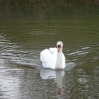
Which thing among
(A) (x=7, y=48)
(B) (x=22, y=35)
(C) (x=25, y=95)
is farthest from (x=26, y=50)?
(C) (x=25, y=95)

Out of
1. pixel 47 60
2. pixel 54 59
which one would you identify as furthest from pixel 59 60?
pixel 47 60

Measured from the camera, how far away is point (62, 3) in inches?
1602

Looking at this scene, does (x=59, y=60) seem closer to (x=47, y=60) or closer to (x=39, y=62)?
(x=47, y=60)

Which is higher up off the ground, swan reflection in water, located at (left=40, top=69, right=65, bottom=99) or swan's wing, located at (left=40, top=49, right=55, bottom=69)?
swan's wing, located at (left=40, top=49, right=55, bottom=69)

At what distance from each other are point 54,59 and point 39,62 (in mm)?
851

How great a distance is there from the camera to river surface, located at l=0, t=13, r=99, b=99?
11.9m

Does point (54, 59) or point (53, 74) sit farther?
point (54, 59)

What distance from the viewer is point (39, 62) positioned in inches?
615

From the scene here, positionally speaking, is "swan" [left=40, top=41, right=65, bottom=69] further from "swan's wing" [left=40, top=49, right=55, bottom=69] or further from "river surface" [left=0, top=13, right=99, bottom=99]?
"river surface" [left=0, top=13, right=99, bottom=99]

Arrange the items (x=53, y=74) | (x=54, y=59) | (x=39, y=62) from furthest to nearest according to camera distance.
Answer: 1. (x=39, y=62)
2. (x=54, y=59)
3. (x=53, y=74)

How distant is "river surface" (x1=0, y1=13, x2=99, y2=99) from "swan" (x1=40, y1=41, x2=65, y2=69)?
231 millimetres

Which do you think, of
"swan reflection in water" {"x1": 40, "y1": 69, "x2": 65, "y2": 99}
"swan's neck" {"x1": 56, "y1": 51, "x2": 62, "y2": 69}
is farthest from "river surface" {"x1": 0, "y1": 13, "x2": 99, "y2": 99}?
"swan's neck" {"x1": 56, "y1": 51, "x2": 62, "y2": 69}

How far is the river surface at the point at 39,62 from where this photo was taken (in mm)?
11906

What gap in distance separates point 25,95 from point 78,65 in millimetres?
4021
